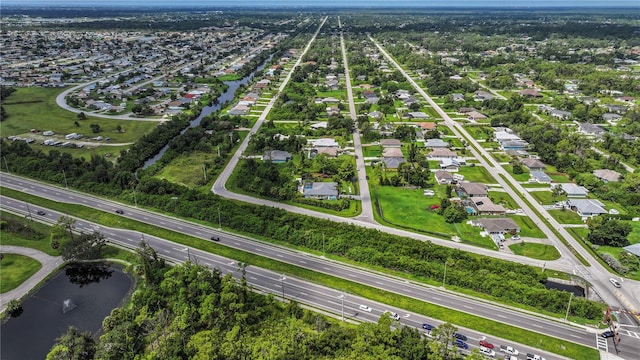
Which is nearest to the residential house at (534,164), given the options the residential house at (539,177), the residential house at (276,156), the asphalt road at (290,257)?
the residential house at (539,177)

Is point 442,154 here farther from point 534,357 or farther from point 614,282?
point 534,357

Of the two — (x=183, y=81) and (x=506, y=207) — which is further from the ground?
(x=183, y=81)

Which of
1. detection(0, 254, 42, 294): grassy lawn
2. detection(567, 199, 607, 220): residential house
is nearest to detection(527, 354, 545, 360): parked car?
detection(567, 199, 607, 220): residential house

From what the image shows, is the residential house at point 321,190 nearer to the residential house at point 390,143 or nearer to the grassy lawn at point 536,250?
the residential house at point 390,143

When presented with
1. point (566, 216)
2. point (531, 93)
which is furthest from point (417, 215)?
point (531, 93)

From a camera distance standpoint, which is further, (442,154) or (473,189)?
(442,154)

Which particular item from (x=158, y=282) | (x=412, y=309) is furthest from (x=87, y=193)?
(x=412, y=309)

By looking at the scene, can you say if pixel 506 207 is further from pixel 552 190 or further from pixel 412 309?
pixel 412 309

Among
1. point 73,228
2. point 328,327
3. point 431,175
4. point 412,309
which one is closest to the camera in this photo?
point 328,327
